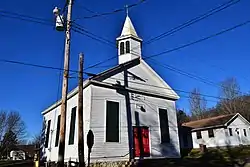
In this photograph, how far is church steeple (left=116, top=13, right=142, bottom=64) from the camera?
70.2 ft

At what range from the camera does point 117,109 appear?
58.2 ft

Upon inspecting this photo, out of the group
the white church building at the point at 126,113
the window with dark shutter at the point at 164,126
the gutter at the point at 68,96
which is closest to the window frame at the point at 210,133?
the white church building at the point at 126,113

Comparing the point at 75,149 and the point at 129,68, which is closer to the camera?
the point at 75,149

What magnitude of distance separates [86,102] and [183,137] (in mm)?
22203

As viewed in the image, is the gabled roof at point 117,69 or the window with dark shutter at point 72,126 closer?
the gabled roof at point 117,69

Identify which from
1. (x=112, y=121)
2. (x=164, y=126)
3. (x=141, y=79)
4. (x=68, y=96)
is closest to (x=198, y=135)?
(x=164, y=126)

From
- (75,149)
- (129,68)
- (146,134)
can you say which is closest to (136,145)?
(146,134)

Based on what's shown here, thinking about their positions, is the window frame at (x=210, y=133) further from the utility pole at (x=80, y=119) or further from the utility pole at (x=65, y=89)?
the utility pole at (x=65, y=89)

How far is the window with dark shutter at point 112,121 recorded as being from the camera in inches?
657

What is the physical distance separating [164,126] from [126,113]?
4317 millimetres

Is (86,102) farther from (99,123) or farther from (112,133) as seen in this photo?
(112,133)

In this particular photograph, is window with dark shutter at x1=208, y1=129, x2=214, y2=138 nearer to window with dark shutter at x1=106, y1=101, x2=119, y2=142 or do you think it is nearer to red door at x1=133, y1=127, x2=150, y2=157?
red door at x1=133, y1=127, x2=150, y2=157

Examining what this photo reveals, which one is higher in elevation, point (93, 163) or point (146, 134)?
point (146, 134)

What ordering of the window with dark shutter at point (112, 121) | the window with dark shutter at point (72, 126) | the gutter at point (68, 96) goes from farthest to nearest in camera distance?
the window with dark shutter at point (72, 126), the gutter at point (68, 96), the window with dark shutter at point (112, 121)
